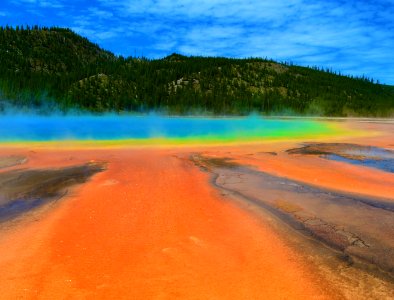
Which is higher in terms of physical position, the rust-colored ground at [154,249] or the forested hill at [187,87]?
the forested hill at [187,87]

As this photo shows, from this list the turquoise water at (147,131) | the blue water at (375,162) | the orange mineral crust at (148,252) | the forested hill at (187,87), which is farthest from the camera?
the forested hill at (187,87)

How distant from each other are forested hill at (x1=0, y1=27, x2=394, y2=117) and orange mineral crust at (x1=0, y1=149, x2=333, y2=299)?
8753cm

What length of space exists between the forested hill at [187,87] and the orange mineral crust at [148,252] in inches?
3446

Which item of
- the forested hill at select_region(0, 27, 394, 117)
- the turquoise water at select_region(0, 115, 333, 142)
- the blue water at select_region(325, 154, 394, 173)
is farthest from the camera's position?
the forested hill at select_region(0, 27, 394, 117)

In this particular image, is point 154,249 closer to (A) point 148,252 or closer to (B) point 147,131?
(A) point 148,252

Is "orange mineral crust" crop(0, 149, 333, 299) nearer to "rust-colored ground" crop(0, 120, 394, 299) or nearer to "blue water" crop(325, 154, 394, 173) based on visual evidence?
"rust-colored ground" crop(0, 120, 394, 299)

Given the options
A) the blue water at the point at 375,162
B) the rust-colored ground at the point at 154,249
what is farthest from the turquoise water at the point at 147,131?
the rust-colored ground at the point at 154,249

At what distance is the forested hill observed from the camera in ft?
322

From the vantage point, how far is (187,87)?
117938 mm

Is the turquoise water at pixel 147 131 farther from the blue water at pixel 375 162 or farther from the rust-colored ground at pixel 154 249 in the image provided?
the rust-colored ground at pixel 154 249

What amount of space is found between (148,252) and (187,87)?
114m

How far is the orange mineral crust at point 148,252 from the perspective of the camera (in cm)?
434

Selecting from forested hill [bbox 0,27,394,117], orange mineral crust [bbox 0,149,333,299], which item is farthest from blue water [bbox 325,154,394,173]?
forested hill [bbox 0,27,394,117]

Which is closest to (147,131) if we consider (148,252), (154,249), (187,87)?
(154,249)
